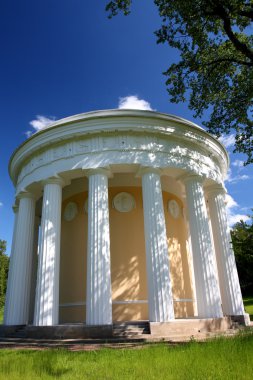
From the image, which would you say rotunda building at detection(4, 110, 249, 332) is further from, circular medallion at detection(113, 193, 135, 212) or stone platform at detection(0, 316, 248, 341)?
stone platform at detection(0, 316, 248, 341)

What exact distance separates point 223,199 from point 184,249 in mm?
4177

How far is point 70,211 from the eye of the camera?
68.3 ft

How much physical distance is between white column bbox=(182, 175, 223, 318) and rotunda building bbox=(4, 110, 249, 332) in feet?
0.17

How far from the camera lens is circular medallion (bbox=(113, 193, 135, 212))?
64.2ft

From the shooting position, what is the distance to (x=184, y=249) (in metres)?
20.9

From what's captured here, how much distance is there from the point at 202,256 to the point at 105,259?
4.99 metres

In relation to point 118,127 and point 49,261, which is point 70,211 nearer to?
point 49,261

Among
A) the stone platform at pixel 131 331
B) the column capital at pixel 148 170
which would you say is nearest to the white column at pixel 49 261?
the stone platform at pixel 131 331

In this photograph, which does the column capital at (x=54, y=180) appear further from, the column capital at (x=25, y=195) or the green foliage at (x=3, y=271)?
the green foliage at (x=3, y=271)

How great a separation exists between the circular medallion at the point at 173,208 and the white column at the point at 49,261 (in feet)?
24.7

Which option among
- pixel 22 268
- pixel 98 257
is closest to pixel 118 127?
pixel 98 257

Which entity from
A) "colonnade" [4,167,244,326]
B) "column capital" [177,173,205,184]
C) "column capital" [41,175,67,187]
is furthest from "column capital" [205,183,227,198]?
"column capital" [41,175,67,187]

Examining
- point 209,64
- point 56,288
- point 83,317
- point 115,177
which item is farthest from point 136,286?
point 209,64

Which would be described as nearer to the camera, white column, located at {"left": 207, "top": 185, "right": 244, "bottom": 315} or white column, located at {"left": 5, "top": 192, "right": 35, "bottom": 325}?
white column, located at {"left": 5, "top": 192, "right": 35, "bottom": 325}
